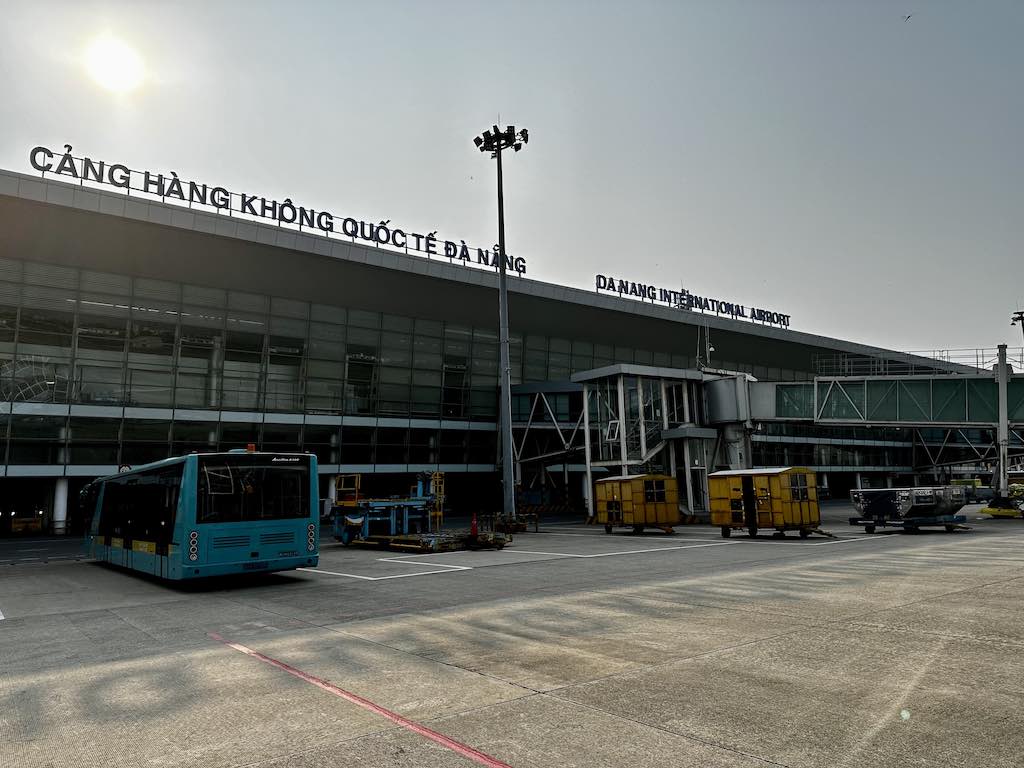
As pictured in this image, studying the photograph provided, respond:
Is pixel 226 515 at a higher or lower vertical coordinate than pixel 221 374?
lower

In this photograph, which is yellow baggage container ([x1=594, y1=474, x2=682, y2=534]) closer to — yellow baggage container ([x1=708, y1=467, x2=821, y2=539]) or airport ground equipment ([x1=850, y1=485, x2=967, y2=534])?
yellow baggage container ([x1=708, y1=467, x2=821, y2=539])

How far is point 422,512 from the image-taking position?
28.9 m

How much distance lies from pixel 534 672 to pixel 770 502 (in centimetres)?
2090

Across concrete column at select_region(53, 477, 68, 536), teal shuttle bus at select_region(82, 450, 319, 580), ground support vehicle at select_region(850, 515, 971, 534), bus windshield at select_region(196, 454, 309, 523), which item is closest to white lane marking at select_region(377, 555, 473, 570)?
teal shuttle bus at select_region(82, 450, 319, 580)

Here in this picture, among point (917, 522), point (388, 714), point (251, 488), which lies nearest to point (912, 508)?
point (917, 522)

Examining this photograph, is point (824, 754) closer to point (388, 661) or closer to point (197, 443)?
point (388, 661)

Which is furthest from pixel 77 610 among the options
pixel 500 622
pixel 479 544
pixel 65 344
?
pixel 65 344

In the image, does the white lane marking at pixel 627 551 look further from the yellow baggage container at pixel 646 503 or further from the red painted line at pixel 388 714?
the red painted line at pixel 388 714

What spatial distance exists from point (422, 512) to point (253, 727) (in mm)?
22955

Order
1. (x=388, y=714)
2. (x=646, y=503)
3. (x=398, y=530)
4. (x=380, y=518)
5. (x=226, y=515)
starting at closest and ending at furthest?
(x=388, y=714)
(x=226, y=515)
(x=380, y=518)
(x=398, y=530)
(x=646, y=503)

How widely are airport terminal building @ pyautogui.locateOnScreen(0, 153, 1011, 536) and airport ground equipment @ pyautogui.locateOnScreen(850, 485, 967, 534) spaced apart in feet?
38.3

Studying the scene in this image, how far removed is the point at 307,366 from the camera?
143 ft

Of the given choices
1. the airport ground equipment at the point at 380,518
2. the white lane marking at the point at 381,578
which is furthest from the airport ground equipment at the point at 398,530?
the white lane marking at the point at 381,578

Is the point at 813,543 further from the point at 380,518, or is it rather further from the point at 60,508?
the point at 60,508
